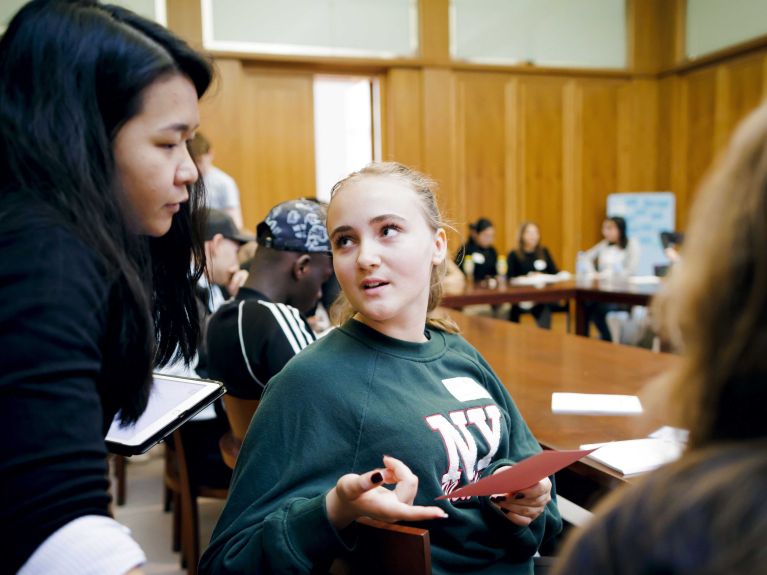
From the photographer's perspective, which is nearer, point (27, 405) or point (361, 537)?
point (27, 405)

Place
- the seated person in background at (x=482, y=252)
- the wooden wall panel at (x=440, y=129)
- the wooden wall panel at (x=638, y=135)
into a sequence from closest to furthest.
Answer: the seated person in background at (x=482, y=252) < the wooden wall panel at (x=440, y=129) < the wooden wall panel at (x=638, y=135)

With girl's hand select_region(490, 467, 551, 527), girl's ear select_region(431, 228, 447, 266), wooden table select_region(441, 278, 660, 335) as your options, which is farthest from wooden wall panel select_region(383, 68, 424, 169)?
girl's hand select_region(490, 467, 551, 527)

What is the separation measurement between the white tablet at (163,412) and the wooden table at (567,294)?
156 inches

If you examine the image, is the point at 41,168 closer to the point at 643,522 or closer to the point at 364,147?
the point at 643,522

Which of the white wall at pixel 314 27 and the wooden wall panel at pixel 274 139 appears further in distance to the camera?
the wooden wall panel at pixel 274 139

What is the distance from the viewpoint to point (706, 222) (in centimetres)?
50

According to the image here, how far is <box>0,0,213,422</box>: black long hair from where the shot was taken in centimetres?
73

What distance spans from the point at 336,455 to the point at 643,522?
2.07 feet

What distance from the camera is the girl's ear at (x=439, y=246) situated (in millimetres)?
1330

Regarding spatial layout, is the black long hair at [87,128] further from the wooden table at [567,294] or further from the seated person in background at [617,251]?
the seated person in background at [617,251]

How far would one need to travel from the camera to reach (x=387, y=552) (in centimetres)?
91

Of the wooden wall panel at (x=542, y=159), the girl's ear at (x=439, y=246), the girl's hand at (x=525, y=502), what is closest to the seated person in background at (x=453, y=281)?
the wooden wall panel at (x=542, y=159)

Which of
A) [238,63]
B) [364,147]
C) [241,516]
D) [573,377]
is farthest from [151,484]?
[364,147]

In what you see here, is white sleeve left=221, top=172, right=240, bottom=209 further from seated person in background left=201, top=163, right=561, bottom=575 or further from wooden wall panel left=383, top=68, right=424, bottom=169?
seated person in background left=201, top=163, right=561, bottom=575
